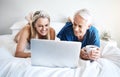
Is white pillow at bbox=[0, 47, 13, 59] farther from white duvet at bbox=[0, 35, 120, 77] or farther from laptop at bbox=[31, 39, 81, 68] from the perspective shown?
laptop at bbox=[31, 39, 81, 68]

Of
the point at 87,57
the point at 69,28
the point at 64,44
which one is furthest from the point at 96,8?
the point at 64,44

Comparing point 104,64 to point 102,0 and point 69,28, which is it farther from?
point 102,0

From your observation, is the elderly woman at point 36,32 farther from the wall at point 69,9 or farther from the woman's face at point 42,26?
the wall at point 69,9

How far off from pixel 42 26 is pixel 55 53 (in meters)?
0.39

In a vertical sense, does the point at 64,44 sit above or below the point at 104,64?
above

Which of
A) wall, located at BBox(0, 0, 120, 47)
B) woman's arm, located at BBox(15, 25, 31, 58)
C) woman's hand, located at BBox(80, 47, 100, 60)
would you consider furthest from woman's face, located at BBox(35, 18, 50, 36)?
wall, located at BBox(0, 0, 120, 47)

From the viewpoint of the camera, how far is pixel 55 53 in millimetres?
1323

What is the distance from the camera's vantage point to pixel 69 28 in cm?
177

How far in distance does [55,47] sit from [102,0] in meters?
1.94

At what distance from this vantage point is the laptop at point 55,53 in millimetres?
1306

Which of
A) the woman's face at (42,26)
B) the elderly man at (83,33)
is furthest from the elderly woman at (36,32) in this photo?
the elderly man at (83,33)

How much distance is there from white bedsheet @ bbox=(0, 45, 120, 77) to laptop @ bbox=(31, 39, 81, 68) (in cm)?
5

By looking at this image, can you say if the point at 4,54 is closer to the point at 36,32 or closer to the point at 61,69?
the point at 36,32

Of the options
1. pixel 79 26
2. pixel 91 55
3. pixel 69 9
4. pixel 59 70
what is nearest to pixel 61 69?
pixel 59 70
